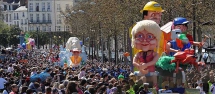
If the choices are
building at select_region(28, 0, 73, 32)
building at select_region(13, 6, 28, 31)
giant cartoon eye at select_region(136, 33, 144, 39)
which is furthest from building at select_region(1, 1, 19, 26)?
giant cartoon eye at select_region(136, 33, 144, 39)

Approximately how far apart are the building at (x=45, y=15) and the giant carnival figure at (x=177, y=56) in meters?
137

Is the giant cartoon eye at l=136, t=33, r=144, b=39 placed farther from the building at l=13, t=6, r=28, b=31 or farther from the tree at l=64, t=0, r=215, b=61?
the building at l=13, t=6, r=28, b=31

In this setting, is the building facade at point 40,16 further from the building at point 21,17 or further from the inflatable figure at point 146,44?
the inflatable figure at point 146,44

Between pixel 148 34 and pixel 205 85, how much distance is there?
2.47m

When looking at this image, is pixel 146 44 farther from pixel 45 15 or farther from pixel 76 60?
pixel 45 15

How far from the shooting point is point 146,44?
68.5 ft

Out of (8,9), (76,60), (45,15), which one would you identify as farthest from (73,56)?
(8,9)

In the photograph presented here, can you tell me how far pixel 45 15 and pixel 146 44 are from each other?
470 ft

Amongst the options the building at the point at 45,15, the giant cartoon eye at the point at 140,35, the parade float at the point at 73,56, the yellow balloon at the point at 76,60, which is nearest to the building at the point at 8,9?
the building at the point at 45,15

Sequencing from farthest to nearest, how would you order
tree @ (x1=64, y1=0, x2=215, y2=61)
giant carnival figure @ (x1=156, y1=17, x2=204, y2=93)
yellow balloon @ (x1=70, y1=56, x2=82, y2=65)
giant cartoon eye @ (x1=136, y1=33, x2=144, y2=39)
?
yellow balloon @ (x1=70, y1=56, x2=82, y2=65), tree @ (x1=64, y1=0, x2=215, y2=61), giant cartoon eye @ (x1=136, y1=33, x2=144, y2=39), giant carnival figure @ (x1=156, y1=17, x2=204, y2=93)

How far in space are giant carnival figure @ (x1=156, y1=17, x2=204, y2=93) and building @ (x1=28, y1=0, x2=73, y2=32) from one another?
448ft

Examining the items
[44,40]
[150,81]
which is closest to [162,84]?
[150,81]

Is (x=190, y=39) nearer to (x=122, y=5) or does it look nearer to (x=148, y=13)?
(x=148, y=13)

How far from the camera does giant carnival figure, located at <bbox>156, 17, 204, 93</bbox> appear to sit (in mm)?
19953
